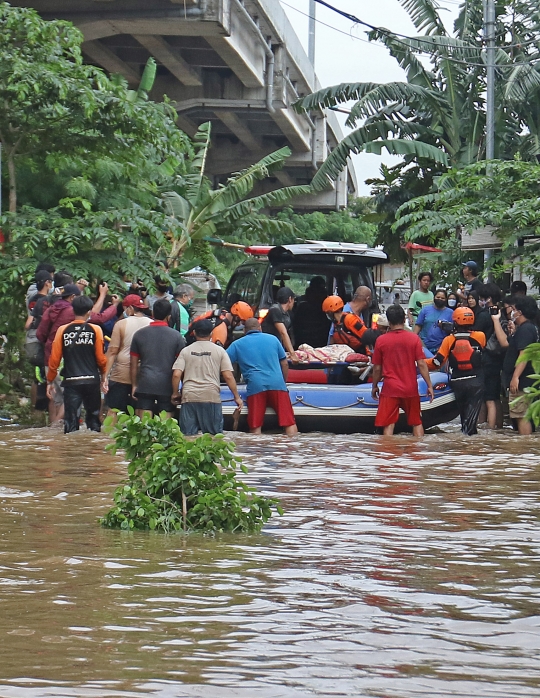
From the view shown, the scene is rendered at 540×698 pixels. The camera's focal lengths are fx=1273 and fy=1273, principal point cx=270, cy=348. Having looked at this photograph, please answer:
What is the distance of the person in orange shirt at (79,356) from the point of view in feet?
45.7

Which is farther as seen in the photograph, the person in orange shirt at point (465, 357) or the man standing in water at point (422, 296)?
the man standing in water at point (422, 296)

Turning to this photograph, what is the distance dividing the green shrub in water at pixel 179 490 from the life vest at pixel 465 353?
749 centimetres

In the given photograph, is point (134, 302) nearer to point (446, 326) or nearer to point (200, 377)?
point (200, 377)

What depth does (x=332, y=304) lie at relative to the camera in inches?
630

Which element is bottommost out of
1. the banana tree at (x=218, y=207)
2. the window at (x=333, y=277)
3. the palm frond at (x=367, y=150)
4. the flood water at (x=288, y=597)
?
the flood water at (x=288, y=597)

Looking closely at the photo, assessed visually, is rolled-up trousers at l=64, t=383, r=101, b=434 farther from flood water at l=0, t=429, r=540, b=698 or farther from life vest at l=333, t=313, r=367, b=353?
life vest at l=333, t=313, r=367, b=353

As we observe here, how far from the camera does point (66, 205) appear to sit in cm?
1739

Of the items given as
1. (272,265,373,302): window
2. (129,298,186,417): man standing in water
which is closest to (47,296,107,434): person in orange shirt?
(129,298,186,417): man standing in water

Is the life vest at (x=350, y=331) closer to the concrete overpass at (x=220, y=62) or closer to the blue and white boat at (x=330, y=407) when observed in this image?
the blue and white boat at (x=330, y=407)

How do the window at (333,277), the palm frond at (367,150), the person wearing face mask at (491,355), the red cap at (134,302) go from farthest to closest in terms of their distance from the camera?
the palm frond at (367,150)
the window at (333,277)
the person wearing face mask at (491,355)
the red cap at (134,302)

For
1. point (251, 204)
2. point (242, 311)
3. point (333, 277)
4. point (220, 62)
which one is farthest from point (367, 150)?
point (242, 311)

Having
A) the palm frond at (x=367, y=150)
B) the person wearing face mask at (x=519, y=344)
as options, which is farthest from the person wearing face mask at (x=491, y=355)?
the palm frond at (x=367, y=150)

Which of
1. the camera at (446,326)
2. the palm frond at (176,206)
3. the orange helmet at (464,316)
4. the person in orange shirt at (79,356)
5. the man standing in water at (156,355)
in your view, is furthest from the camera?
the palm frond at (176,206)

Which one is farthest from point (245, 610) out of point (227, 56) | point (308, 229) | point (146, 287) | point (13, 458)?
point (308, 229)
